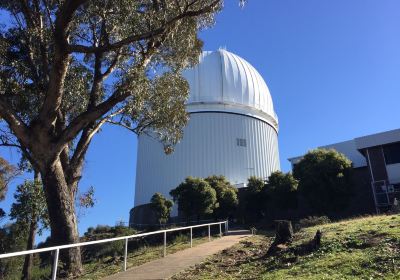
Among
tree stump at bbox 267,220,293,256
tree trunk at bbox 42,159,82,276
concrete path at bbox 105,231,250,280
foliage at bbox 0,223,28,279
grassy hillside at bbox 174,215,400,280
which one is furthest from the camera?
foliage at bbox 0,223,28,279

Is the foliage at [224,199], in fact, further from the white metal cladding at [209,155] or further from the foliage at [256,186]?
the white metal cladding at [209,155]

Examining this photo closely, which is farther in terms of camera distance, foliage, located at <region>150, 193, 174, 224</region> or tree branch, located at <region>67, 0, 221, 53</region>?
foliage, located at <region>150, 193, 174, 224</region>

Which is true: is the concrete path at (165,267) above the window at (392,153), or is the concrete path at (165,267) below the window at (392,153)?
below

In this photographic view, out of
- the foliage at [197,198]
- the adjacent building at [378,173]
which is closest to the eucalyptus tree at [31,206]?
the foliage at [197,198]

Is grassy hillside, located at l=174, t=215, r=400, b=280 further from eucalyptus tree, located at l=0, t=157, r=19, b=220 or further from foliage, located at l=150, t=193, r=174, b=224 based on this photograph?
foliage, located at l=150, t=193, r=174, b=224

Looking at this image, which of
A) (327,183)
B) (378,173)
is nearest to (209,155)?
(378,173)

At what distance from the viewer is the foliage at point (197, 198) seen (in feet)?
99.9

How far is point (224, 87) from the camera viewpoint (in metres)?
45.6

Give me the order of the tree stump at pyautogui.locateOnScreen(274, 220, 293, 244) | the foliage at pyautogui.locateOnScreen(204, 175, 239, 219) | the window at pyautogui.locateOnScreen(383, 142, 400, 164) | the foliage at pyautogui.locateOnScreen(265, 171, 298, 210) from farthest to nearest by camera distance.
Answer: the window at pyautogui.locateOnScreen(383, 142, 400, 164) < the foliage at pyautogui.locateOnScreen(204, 175, 239, 219) < the foliage at pyautogui.locateOnScreen(265, 171, 298, 210) < the tree stump at pyautogui.locateOnScreen(274, 220, 293, 244)

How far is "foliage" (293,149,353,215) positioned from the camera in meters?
28.7

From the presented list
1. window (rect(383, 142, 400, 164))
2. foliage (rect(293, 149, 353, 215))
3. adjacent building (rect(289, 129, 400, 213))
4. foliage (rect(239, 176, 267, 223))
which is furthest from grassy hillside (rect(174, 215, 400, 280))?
window (rect(383, 142, 400, 164))

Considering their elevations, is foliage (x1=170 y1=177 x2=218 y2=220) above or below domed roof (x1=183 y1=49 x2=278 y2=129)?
below

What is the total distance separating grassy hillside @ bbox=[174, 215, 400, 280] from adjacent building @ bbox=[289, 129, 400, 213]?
73.5 feet

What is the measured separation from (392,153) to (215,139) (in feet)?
54.3
